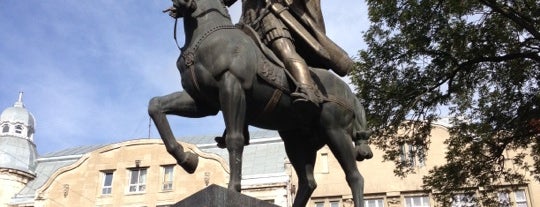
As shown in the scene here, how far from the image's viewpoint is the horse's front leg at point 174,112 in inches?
200

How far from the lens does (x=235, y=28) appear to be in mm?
5484

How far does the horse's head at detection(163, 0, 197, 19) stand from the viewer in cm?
532

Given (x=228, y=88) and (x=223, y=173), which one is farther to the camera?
(x=223, y=173)

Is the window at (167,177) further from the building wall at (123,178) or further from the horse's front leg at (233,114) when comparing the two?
the horse's front leg at (233,114)

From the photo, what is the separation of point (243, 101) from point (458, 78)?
473 inches

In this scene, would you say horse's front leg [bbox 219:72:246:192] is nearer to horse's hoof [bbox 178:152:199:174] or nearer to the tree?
horse's hoof [bbox 178:152:199:174]

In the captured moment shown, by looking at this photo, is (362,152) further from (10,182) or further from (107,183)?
(10,182)

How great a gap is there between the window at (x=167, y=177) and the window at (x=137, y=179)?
3.65 ft

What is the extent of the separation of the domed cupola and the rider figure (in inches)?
1281

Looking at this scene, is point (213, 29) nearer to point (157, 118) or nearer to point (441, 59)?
point (157, 118)

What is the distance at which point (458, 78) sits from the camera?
15.9 meters

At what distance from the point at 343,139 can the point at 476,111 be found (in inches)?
472

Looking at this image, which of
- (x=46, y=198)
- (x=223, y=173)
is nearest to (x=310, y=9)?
(x=223, y=173)

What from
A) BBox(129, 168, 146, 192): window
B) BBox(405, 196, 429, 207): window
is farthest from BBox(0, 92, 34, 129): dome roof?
BBox(405, 196, 429, 207): window
